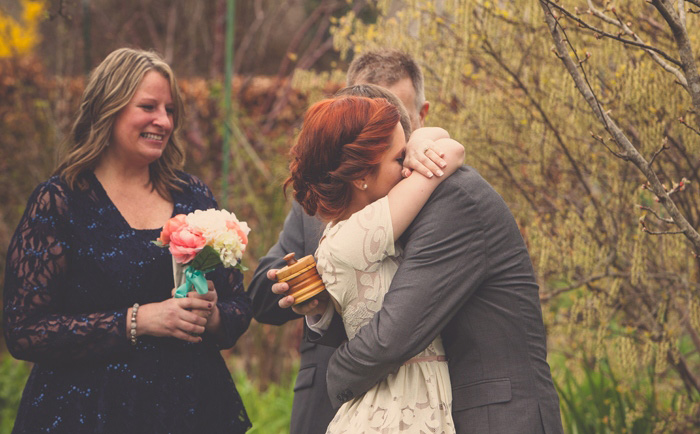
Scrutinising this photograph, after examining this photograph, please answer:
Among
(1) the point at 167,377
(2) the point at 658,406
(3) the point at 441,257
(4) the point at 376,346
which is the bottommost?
(2) the point at 658,406

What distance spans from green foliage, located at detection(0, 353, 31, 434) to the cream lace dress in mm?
4232

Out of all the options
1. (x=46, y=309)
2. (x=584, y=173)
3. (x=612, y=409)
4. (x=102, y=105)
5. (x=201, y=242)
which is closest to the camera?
(x=201, y=242)

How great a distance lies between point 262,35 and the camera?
8.16 m

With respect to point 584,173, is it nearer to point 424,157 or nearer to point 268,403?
point 424,157

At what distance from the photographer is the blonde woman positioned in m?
2.47

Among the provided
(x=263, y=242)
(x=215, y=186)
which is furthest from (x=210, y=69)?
(x=263, y=242)

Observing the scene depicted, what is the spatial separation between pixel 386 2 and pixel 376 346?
9.02ft

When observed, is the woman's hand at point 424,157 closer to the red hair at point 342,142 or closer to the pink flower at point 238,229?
the red hair at point 342,142

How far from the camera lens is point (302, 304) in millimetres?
1963

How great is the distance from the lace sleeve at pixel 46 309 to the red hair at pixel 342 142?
102cm

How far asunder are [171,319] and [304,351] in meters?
0.49

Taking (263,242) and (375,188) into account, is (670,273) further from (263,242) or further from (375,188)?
(263,242)

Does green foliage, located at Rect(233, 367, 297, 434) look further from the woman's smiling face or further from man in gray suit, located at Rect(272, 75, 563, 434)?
man in gray suit, located at Rect(272, 75, 563, 434)

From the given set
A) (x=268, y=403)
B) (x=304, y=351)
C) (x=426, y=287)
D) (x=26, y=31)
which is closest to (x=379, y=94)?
(x=426, y=287)
